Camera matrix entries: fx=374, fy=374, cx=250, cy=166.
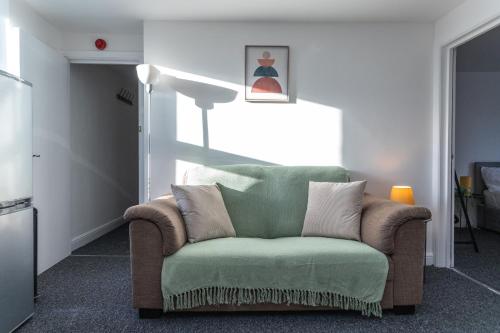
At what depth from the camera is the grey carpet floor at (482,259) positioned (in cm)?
299

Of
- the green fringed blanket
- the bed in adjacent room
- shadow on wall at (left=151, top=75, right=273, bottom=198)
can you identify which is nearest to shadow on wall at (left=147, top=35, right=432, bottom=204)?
shadow on wall at (left=151, top=75, right=273, bottom=198)

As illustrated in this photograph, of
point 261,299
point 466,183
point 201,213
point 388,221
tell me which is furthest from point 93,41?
point 466,183

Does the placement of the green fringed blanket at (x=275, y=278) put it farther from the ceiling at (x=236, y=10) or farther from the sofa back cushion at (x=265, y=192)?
the ceiling at (x=236, y=10)

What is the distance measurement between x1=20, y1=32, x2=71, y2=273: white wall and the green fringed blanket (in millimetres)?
1594

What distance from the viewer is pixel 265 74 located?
3.24m

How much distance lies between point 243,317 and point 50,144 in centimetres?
225

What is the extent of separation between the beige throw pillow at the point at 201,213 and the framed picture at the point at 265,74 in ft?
3.45

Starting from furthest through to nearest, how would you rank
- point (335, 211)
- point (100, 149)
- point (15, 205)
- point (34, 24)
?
point (100, 149) → point (34, 24) → point (335, 211) → point (15, 205)

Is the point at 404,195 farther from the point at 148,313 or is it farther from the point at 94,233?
the point at 94,233

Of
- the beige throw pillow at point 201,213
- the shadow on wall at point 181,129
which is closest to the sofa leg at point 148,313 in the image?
the beige throw pillow at point 201,213

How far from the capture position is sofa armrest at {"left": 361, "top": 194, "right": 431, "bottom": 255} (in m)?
2.20

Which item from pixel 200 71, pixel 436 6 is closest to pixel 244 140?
pixel 200 71

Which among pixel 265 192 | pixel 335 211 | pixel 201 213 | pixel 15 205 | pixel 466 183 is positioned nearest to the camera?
pixel 15 205

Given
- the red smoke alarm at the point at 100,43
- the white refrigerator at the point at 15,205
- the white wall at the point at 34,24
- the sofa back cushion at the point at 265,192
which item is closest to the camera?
the white refrigerator at the point at 15,205
